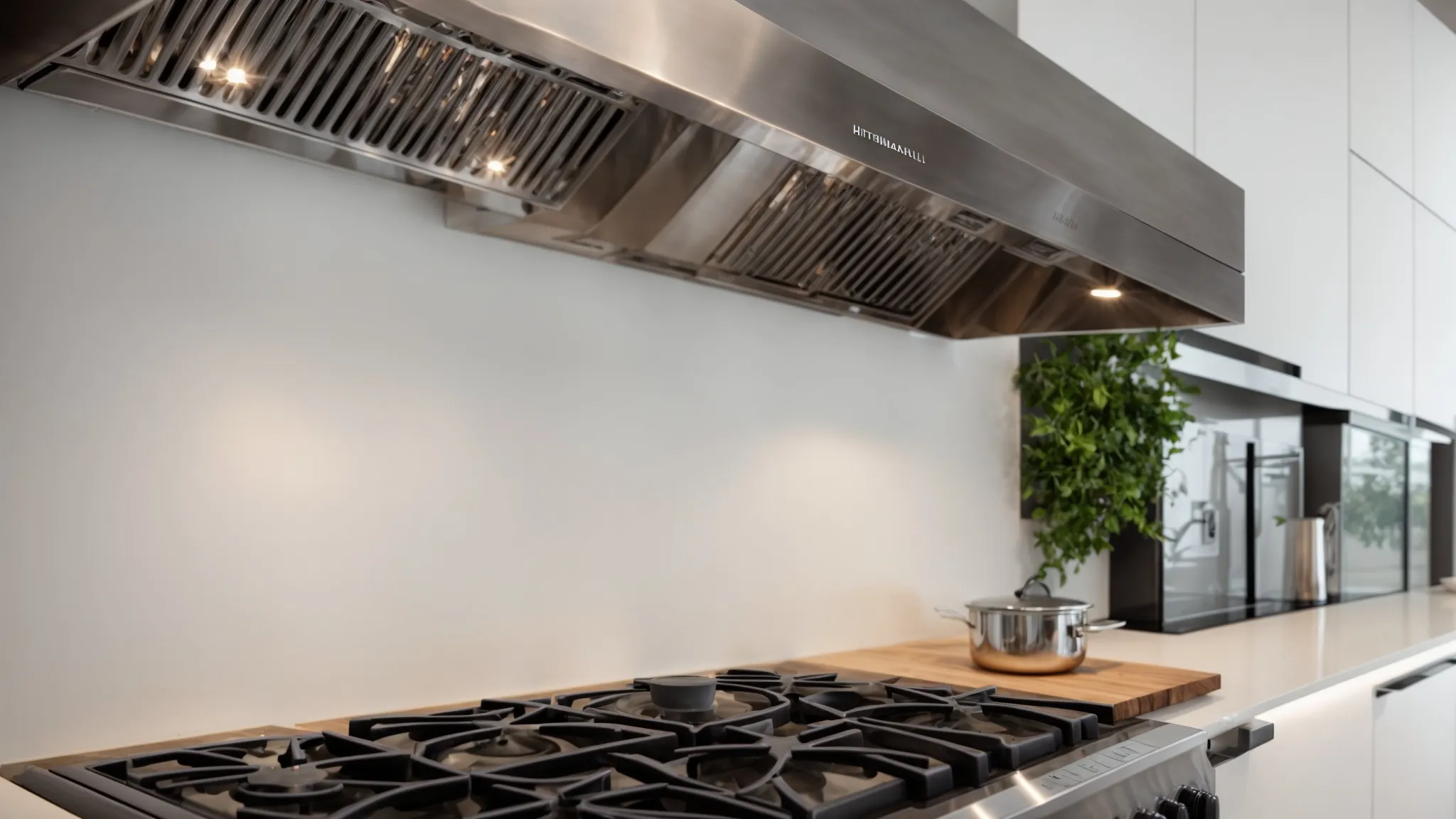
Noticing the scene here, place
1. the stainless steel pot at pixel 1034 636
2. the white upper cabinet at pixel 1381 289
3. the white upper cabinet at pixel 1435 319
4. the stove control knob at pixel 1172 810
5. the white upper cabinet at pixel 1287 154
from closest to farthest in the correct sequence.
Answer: the stove control knob at pixel 1172 810 < the stainless steel pot at pixel 1034 636 < the white upper cabinet at pixel 1287 154 < the white upper cabinet at pixel 1381 289 < the white upper cabinet at pixel 1435 319

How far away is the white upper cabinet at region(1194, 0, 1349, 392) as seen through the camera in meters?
2.32

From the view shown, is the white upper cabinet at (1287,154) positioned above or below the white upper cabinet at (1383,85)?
below

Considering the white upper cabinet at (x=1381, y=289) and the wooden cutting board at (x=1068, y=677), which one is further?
the white upper cabinet at (x=1381, y=289)

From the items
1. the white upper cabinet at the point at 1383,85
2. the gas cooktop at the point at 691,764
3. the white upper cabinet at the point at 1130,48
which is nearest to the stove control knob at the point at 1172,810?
the gas cooktop at the point at 691,764

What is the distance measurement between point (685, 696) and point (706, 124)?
594mm

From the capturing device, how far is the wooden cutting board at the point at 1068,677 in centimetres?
140

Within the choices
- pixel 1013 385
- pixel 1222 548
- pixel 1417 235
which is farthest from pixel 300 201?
pixel 1417 235

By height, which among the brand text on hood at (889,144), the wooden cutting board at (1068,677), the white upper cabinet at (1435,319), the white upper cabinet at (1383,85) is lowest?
the wooden cutting board at (1068,677)

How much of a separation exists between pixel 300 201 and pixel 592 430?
0.46m

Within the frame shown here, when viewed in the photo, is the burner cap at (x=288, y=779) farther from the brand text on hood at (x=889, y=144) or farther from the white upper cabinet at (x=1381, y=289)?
the white upper cabinet at (x=1381, y=289)

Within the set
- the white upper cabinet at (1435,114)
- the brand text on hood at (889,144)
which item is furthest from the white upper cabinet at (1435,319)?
the brand text on hood at (889,144)

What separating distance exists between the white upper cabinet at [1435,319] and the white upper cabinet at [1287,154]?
0.71 metres

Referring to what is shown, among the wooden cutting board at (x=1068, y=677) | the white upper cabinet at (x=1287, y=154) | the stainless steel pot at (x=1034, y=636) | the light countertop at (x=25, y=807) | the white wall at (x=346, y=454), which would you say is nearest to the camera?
the light countertop at (x=25, y=807)

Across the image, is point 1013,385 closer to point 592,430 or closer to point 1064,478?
point 1064,478
